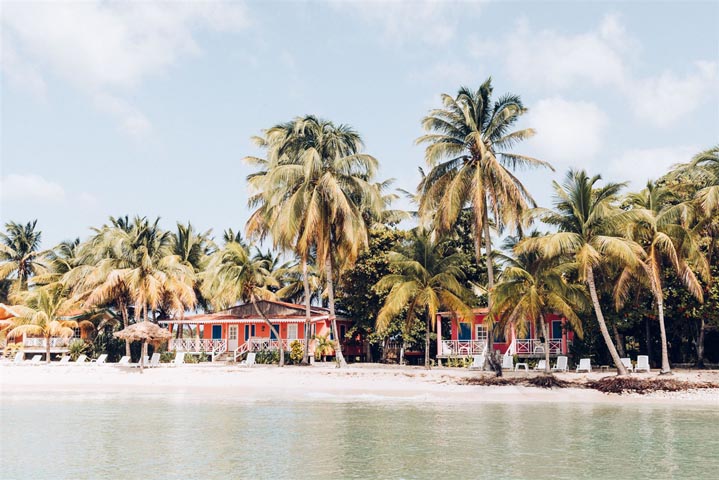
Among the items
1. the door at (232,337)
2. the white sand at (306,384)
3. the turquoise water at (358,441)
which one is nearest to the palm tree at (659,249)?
the white sand at (306,384)

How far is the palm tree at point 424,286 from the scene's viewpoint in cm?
2875

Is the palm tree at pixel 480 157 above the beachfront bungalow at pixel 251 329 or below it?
above

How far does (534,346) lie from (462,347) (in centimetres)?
357

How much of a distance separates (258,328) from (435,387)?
1717 cm

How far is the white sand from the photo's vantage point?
2334cm

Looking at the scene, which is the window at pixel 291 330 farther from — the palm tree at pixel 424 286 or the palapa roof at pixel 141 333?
the palm tree at pixel 424 286

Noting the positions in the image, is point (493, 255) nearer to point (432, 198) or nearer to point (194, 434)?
point (432, 198)

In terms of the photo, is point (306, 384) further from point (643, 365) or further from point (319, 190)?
point (643, 365)

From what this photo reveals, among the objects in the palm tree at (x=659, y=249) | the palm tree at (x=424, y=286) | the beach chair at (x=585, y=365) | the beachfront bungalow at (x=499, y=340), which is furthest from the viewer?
the beachfront bungalow at (x=499, y=340)

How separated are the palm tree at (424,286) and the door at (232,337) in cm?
1336

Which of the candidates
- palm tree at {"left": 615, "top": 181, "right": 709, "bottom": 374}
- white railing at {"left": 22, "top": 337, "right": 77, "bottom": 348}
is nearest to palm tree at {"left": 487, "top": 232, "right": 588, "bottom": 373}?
palm tree at {"left": 615, "top": 181, "right": 709, "bottom": 374}

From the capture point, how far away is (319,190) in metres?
31.7

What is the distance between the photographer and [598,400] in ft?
74.2

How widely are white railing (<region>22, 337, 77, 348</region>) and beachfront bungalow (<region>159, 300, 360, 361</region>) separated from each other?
6867 mm
